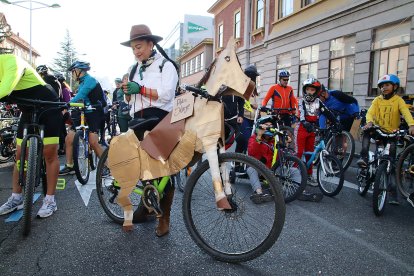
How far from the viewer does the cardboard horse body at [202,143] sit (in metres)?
2.71

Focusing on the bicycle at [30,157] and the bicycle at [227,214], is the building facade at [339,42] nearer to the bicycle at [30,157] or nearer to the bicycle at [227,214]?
the bicycle at [227,214]

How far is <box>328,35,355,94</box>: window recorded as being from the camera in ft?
44.0

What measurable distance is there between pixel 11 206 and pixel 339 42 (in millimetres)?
13457

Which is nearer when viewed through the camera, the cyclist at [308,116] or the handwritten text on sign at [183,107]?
the handwritten text on sign at [183,107]

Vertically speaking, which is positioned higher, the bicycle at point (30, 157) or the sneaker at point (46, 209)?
the bicycle at point (30, 157)

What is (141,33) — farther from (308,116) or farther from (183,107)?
(308,116)

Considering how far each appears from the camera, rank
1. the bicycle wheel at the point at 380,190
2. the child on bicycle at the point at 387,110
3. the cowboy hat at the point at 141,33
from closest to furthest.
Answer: the cowboy hat at the point at 141,33 < the bicycle wheel at the point at 380,190 < the child on bicycle at the point at 387,110

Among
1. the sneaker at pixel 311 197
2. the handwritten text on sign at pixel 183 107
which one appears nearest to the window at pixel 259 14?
the sneaker at pixel 311 197

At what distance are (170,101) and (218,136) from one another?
0.89m

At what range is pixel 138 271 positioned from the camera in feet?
8.86

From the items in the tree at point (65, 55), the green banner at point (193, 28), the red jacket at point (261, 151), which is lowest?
the red jacket at point (261, 151)

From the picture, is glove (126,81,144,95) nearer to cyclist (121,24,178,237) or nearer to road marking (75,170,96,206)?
cyclist (121,24,178,237)

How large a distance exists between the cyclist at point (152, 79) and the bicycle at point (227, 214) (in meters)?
0.33

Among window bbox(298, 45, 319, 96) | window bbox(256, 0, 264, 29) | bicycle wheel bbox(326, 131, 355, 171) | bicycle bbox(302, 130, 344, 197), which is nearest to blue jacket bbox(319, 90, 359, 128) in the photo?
bicycle wheel bbox(326, 131, 355, 171)
